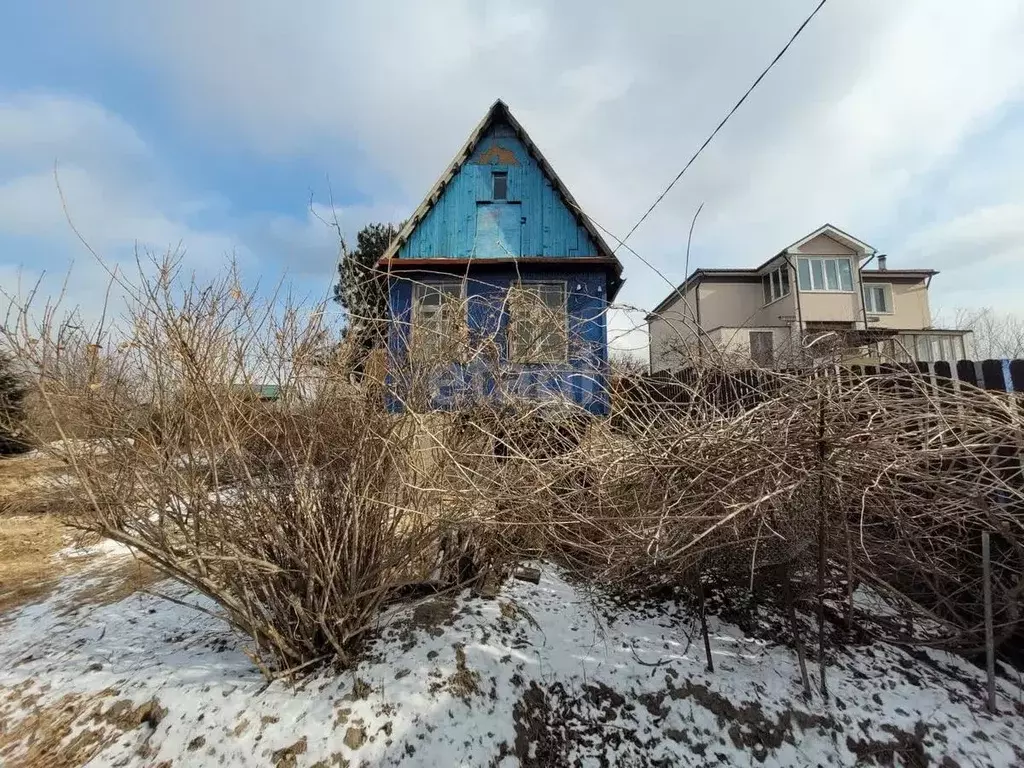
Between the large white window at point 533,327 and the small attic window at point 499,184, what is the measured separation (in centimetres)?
694

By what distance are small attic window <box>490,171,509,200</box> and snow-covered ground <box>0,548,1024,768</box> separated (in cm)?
878

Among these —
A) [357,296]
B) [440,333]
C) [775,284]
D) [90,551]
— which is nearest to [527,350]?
[440,333]

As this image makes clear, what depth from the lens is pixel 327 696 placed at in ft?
9.42

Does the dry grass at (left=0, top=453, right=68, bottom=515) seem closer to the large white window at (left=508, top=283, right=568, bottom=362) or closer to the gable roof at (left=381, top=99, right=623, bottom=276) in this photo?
the large white window at (left=508, top=283, right=568, bottom=362)

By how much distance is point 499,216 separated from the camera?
395 inches

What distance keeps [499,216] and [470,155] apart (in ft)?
5.05

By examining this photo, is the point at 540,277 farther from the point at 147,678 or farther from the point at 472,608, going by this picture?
the point at 147,678

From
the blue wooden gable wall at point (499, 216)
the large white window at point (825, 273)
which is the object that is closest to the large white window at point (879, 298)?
the large white window at point (825, 273)

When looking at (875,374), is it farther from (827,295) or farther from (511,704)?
(827,295)

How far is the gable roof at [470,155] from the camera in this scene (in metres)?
9.80

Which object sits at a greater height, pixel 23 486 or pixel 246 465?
pixel 246 465

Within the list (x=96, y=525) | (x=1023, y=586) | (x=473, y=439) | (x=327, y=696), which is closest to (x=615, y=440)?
(x=473, y=439)

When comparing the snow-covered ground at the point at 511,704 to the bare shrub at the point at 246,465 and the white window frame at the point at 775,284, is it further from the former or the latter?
the white window frame at the point at 775,284

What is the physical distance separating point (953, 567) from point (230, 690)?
4.42m
